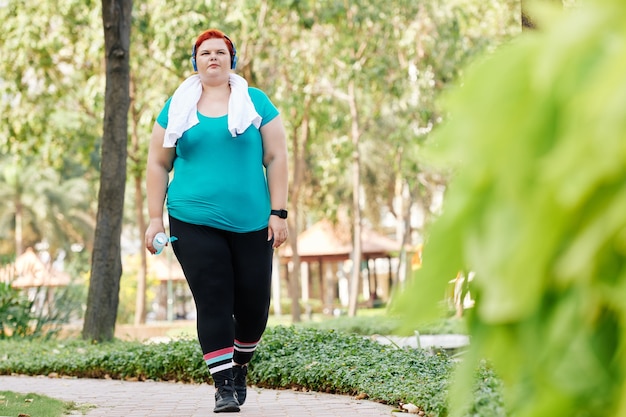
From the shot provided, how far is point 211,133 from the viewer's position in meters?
5.93

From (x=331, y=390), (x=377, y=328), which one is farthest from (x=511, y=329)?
(x=377, y=328)

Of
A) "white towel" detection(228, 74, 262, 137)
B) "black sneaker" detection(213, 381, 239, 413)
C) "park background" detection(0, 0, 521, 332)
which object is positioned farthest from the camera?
"park background" detection(0, 0, 521, 332)

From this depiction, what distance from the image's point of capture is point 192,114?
5965 millimetres

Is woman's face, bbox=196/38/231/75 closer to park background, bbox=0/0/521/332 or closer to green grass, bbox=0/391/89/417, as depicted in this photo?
green grass, bbox=0/391/89/417

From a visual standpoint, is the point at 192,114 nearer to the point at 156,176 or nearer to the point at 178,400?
the point at 156,176

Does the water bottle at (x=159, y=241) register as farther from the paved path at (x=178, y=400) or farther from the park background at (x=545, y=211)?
the park background at (x=545, y=211)

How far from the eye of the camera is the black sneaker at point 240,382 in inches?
244

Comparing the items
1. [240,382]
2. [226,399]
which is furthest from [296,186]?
[226,399]

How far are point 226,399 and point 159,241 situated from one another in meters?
0.97

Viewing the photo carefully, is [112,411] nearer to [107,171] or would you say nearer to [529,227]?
[529,227]

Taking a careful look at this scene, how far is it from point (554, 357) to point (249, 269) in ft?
15.4

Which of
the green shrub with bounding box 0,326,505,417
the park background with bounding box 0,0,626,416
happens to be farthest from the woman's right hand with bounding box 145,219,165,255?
the park background with bounding box 0,0,626,416

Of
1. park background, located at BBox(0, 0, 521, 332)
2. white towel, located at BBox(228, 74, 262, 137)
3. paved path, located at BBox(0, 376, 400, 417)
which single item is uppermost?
park background, located at BBox(0, 0, 521, 332)

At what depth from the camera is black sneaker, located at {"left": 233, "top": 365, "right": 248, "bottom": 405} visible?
6.20 m
